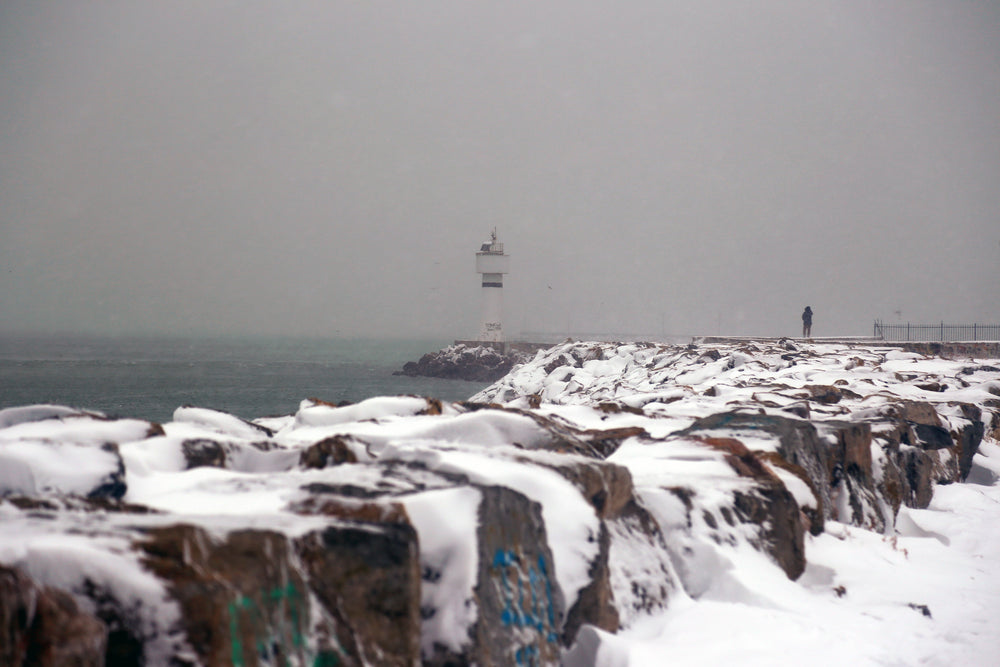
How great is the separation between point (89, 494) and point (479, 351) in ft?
153

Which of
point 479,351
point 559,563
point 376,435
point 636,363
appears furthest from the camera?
point 479,351

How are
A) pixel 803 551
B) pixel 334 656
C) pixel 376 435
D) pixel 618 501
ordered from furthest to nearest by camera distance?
pixel 803 551, pixel 376 435, pixel 618 501, pixel 334 656

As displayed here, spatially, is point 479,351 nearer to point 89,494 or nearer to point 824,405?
point 824,405

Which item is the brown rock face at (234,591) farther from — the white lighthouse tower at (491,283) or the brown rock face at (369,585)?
the white lighthouse tower at (491,283)

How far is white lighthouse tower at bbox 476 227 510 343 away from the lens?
2053 inches

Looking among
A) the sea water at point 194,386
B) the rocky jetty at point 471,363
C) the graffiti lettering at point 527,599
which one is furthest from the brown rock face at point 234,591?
the rocky jetty at point 471,363

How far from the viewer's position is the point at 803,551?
12.2ft

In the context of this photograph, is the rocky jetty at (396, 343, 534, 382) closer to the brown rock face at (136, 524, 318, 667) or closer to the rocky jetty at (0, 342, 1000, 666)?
the rocky jetty at (0, 342, 1000, 666)

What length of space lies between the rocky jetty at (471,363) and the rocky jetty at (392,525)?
137 feet

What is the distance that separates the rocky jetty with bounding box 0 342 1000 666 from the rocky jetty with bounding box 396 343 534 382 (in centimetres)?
4189

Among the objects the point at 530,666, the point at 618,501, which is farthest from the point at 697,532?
the point at 530,666

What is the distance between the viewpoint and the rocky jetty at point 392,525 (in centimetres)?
160

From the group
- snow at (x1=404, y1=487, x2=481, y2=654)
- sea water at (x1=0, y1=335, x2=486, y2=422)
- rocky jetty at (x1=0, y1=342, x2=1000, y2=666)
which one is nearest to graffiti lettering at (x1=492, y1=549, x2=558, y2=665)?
rocky jetty at (x1=0, y1=342, x2=1000, y2=666)

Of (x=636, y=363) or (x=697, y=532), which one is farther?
(x=636, y=363)
